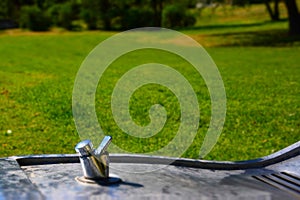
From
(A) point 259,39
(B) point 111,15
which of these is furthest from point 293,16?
(B) point 111,15

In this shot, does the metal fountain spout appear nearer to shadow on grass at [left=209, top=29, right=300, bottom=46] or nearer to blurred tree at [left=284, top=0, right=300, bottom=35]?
shadow on grass at [left=209, top=29, right=300, bottom=46]

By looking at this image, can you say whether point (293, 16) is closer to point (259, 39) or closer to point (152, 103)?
point (259, 39)

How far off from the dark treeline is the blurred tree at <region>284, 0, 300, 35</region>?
901cm

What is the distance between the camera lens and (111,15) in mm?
31891

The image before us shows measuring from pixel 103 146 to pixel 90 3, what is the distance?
3045 centimetres

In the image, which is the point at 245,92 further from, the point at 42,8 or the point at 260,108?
the point at 42,8

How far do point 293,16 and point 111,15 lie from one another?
1206 cm

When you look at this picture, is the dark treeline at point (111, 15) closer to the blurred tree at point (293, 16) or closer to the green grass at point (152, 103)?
the blurred tree at point (293, 16)

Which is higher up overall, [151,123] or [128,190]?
[128,190]

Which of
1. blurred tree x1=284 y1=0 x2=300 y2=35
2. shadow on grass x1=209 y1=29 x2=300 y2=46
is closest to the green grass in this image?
shadow on grass x1=209 y1=29 x2=300 y2=46

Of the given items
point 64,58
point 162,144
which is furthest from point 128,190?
point 64,58

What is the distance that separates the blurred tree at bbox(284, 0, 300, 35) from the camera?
2191cm

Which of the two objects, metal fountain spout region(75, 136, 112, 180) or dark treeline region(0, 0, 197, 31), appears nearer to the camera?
metal fountain spout region(75, 136, 112, 180)

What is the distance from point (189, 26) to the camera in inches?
1305
